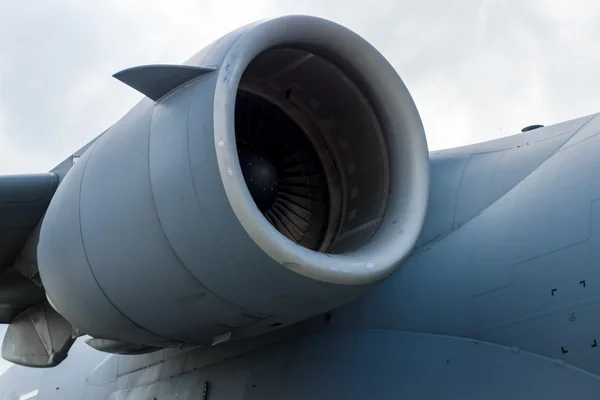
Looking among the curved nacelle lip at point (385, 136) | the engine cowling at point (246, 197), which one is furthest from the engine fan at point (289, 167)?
the curved nacelle lip at point (385, 136)

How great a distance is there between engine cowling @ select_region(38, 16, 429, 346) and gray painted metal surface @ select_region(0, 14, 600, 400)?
0.01m

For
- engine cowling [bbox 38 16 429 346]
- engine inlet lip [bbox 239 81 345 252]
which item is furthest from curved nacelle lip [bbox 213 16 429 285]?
engine inlet lip [bbox 239 81 345 252]

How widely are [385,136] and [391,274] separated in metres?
0.79

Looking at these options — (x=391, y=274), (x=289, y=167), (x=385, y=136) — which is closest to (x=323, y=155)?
(x=289, y=167)

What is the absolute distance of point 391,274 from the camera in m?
3.43

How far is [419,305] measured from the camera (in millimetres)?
3586

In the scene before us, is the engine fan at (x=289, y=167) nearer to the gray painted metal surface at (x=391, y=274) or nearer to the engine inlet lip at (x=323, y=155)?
the engine inlet lip at (x=323, y=155)

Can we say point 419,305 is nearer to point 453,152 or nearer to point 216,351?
point 453,152

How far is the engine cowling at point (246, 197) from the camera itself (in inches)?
111

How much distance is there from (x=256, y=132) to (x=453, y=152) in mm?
1286

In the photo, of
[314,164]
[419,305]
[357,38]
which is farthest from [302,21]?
[419,305]

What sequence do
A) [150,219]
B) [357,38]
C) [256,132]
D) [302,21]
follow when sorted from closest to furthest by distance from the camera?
1. [150,219]
2. [302,21]
3. [357,38]
4. [256,132]

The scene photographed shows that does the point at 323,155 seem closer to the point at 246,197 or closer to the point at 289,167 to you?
the point at 289,167

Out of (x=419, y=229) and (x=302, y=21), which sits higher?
(x=302, y=21)
